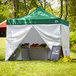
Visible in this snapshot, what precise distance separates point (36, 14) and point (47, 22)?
120 centimetres

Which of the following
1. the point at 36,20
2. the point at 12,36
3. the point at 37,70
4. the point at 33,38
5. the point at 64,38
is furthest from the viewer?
the point at 33,38

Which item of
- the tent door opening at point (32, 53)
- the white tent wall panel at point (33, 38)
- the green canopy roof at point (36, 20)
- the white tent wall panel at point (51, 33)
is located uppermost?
the green canopy roof at point (36, 20)

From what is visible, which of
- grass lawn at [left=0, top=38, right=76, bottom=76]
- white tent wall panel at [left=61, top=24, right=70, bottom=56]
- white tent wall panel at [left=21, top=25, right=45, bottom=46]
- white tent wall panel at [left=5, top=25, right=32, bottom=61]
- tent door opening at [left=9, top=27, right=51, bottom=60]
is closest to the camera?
grass lawn at [left=0, top=38, right=76, bottom=76]

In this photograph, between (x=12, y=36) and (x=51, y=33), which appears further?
(x=12, y=36)

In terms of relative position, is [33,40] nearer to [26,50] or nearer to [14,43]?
[26,50]

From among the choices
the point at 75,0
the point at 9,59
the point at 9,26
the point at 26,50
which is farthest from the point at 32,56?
the point at 75,0

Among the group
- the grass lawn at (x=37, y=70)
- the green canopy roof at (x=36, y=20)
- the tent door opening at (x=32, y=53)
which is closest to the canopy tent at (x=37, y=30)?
the green canopy roof at (x=36, y=20)

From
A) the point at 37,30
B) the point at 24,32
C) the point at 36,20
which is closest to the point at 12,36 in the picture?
the point at 24,32

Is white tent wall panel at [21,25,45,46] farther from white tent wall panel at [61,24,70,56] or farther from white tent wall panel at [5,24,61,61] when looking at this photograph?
white tent wall panel at [5,24,61,61]

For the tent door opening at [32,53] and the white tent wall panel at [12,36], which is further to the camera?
the tent door opening at [32,53]

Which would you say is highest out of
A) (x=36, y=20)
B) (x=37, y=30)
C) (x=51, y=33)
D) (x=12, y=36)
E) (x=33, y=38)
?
(x=36, y=20)

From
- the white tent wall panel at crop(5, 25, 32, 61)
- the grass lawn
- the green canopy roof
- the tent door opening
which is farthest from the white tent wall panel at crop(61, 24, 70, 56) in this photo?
the grass lawn

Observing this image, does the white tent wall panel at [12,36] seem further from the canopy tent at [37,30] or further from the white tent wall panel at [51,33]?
the white tent wall panel at [51,33]

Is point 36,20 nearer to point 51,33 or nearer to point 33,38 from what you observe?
point 51,33
